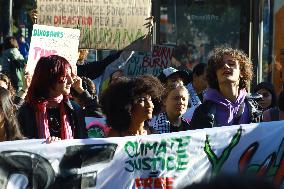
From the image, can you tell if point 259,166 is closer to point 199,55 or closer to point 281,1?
point 281,1

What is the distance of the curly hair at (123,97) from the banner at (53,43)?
1.73 m

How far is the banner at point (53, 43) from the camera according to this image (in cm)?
642

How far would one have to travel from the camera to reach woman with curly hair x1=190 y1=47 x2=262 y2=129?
4.86m

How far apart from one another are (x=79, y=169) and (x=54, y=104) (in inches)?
18.3

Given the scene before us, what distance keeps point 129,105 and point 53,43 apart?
6.70 feet

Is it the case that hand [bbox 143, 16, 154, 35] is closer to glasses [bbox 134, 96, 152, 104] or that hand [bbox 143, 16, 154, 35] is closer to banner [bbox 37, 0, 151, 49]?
banner [bbox 37, 0, 151, 49]

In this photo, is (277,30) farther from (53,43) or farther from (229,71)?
(229,71)

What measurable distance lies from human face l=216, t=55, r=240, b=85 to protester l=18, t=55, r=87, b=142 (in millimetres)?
980

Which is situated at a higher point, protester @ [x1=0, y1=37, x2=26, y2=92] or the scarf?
the scarf

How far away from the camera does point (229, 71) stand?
16.4ft

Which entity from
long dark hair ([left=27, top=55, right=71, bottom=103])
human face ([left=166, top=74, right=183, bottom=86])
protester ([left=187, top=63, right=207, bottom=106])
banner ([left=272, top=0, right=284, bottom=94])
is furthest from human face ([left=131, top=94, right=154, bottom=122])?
banner ([left=272, top=0, right=284, bottom=94])

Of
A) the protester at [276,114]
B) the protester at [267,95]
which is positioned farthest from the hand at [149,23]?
the protester at [276,114]

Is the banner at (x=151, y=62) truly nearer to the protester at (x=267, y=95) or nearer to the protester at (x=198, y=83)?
the protester at (x=198, y=83)

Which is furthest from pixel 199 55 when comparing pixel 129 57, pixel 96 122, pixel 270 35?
pixel 96 122
